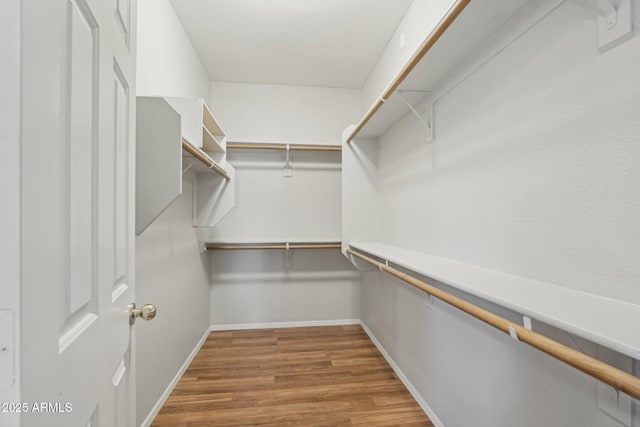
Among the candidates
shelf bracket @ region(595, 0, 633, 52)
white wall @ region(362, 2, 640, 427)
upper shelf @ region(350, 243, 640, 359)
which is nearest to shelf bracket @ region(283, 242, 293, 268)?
white wall @ region(362, 2, 640, 427)

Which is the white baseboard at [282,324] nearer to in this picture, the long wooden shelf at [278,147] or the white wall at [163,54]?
the long wooden shelf at [278,147]

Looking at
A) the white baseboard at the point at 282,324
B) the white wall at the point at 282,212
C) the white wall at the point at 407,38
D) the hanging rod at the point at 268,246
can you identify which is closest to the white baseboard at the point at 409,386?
the white baseboard at the point at 282,324

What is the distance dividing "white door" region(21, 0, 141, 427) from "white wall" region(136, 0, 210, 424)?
799mm

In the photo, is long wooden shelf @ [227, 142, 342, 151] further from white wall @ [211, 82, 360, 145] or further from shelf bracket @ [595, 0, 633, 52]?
shelf bracket @ [595, 0, 633, 52]

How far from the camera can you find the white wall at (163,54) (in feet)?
4.70

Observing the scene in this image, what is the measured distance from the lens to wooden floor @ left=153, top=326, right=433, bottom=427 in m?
1.56

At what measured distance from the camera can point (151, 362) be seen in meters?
1.53

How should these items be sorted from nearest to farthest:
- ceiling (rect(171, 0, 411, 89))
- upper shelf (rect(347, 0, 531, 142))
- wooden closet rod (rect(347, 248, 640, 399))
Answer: wooden closet rod (rect(347, 248, 640, 399)) → upper shelf (rect(347, 0, 531, 142)) → ceiling (rect(171, 0, 411, 89))

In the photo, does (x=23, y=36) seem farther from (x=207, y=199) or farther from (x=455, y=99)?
(x=207, y=199)

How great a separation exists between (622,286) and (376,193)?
5.48 ft

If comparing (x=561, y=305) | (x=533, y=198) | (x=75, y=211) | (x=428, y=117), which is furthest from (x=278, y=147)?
(x=561, y=305)

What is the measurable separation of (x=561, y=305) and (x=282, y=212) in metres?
2.38

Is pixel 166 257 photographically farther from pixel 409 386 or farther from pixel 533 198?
pixel 533 198

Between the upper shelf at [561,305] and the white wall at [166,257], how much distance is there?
4.74ft
